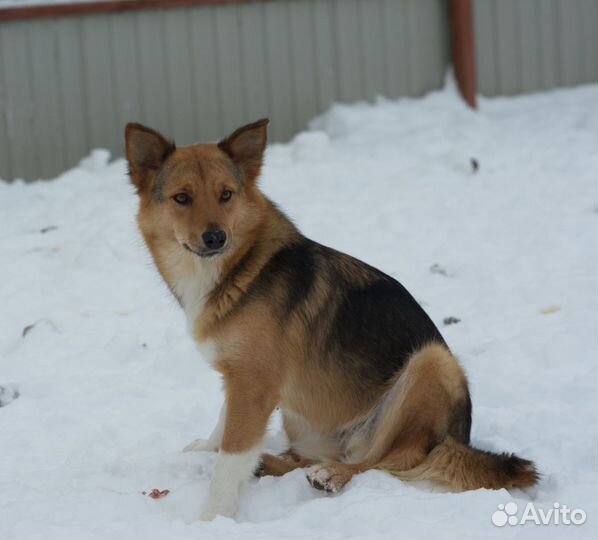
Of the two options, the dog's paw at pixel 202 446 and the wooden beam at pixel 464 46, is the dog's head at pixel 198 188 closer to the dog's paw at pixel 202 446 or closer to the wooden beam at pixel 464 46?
the dog's paw at pixel 202 446

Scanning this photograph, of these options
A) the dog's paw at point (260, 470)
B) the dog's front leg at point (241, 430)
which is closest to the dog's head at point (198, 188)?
the dog's front leg at point (241, 430)

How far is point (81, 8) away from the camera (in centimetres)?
862

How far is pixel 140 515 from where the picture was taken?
11.8 feet

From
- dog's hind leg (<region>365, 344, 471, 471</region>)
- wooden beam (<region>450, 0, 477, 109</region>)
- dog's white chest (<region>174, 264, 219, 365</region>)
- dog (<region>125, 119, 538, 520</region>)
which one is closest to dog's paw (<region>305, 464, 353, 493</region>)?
dog (<region>125, 119, 538, 520</region>)

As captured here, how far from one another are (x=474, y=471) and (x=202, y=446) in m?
1.34

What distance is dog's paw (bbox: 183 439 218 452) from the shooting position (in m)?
4.44

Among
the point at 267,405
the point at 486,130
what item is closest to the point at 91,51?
the point at 486,130

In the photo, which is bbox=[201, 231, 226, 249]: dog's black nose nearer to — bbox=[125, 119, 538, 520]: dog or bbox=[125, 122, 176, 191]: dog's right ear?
bbox=[125, 119, 538, 520]: dog

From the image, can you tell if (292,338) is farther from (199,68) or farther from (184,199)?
(199,68)

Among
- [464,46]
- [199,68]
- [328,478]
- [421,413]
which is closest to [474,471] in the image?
[421,413]

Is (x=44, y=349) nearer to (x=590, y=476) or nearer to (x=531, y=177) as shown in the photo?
(x=590, y=476)

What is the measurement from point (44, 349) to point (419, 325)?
267 cm

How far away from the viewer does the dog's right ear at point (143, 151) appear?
4176mm

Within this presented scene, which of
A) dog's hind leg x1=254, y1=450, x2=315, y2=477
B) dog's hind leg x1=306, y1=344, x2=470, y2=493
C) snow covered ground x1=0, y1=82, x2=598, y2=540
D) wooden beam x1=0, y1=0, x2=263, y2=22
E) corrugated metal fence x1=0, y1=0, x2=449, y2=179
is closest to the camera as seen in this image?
snow covered ground x1=0, y1=82, x2=598, y2=540
